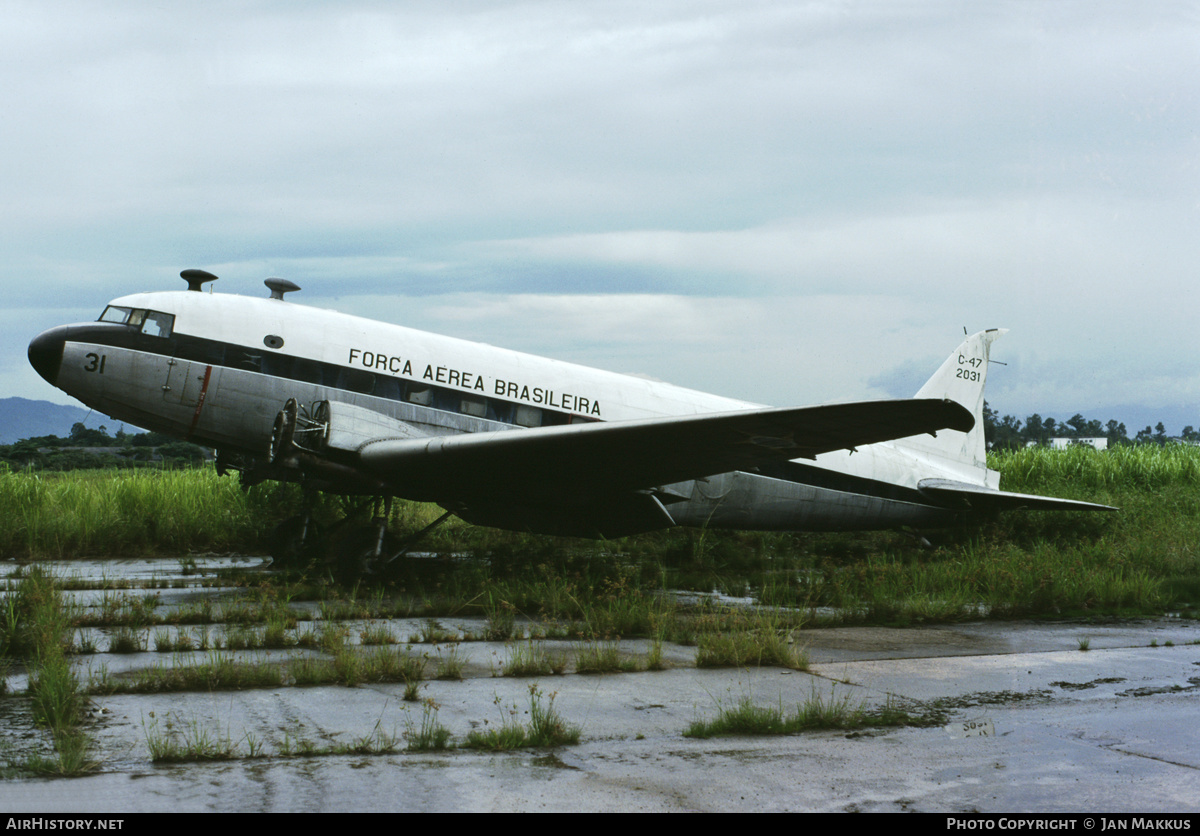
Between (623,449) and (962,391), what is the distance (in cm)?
821

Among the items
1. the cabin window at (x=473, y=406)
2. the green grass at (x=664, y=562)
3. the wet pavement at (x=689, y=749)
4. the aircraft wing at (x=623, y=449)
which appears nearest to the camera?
the wet pavement at (x=689, y=749)

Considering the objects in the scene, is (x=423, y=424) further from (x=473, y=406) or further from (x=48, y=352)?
(x=48, y=352)

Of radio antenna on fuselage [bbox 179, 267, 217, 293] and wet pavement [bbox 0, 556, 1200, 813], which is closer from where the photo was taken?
wet pavement [bbox 0, 556, 1200, 813]

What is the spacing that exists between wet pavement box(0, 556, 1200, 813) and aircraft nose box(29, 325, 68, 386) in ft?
19.5

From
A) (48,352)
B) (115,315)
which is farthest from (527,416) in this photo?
(48,352)

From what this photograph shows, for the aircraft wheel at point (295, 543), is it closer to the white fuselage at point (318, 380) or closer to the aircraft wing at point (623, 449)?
the white fuselage at point (318, 380)

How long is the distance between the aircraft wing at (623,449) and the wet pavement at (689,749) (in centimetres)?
214

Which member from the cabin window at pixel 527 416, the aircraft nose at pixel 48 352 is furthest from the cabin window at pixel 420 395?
the aircraft nose at pixel 48 352

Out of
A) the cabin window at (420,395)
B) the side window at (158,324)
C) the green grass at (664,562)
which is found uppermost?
the side window at (158,324)

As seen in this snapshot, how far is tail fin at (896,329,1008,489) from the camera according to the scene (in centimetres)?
1567

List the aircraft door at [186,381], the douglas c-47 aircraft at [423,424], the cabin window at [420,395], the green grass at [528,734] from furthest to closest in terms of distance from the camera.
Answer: the cabin window at [420,395] → the aircraft door at [186,381] → the douglas c-47 aircraft at [423,424] → the green grass at [528,734]

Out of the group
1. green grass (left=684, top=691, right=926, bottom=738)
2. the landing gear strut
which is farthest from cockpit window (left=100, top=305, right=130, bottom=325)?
green grass (left=684, top=691, right=926, bottom=738)

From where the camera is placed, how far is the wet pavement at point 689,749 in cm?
398

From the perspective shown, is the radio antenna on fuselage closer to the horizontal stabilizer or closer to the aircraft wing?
the aircraft wing
